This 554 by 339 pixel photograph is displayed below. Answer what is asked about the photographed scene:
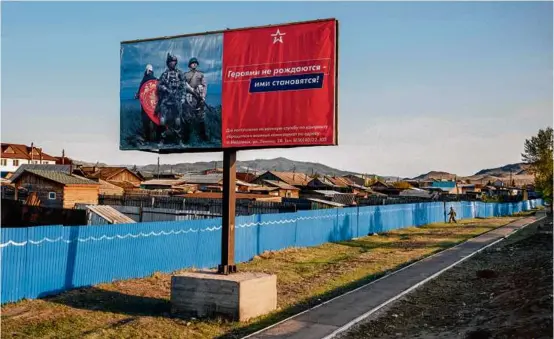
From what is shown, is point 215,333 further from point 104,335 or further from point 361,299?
point 361,299

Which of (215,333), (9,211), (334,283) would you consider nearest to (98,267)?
(215,333)

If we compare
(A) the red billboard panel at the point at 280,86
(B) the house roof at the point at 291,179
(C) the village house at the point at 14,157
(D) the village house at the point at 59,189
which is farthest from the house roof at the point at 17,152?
(A) the red billboard panel at the point at 280,86

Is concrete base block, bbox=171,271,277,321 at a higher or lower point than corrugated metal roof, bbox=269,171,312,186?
lower

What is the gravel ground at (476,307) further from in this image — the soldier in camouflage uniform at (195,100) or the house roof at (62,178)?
the house roof at (62,178)

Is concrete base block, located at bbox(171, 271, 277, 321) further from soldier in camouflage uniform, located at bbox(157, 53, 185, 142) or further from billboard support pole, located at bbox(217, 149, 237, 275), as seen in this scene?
soldier in camouflage uniform, located at bbox(157, 53, 185, 142)

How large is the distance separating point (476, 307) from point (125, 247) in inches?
389

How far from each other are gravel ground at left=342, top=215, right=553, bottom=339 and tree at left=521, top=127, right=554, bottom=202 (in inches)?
1390

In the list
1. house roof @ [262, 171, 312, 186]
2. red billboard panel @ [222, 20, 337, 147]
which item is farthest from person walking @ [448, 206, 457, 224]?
red billboard panel @ [222, 20, 337, 147]

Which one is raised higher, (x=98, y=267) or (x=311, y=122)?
(x=311, y=122)

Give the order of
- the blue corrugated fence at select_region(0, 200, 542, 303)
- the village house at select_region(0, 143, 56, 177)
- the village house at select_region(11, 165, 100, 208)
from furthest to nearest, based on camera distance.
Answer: the village house at select_region(0, 143, 56, 177) → the village house at select_region(11, 165, 100, 208) → the blue corrugated fence at select_region(0, 200, 542, 303)

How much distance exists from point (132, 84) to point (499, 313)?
1038 centimetres

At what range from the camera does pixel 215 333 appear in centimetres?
1097

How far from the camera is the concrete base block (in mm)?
11953

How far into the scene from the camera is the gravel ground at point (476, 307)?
35.2 ft
